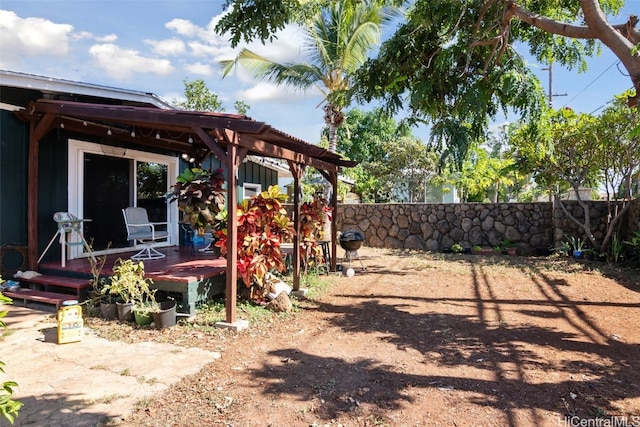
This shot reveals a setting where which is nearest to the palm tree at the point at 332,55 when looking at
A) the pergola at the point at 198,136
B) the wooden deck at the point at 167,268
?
the pergola at the point at 198,136

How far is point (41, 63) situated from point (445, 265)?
14073mm

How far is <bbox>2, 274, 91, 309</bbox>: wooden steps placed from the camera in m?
5.01

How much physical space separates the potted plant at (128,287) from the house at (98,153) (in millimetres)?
1111

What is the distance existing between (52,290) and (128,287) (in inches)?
68.8

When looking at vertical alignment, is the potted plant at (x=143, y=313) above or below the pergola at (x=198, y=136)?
below

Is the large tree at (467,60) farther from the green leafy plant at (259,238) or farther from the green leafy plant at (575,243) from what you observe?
the green leafy plant at (575,243)

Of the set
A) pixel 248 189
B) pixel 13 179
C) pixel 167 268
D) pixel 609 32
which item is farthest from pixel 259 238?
pixel 248 189

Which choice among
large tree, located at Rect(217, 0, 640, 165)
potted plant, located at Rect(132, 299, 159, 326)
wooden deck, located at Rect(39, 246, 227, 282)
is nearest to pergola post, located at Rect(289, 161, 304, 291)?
wooden deck, located at Rect(39, 246, 227, 282)

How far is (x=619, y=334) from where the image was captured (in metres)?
4.36

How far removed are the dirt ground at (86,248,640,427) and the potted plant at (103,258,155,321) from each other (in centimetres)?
39

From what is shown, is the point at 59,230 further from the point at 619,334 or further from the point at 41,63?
the point at 41,63

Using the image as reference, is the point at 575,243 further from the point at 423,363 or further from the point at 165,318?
the point at 165,318

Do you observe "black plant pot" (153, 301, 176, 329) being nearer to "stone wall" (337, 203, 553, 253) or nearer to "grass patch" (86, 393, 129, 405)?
"grass patch" (86, 393, 129, 405)

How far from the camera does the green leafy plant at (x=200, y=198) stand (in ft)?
17.4
